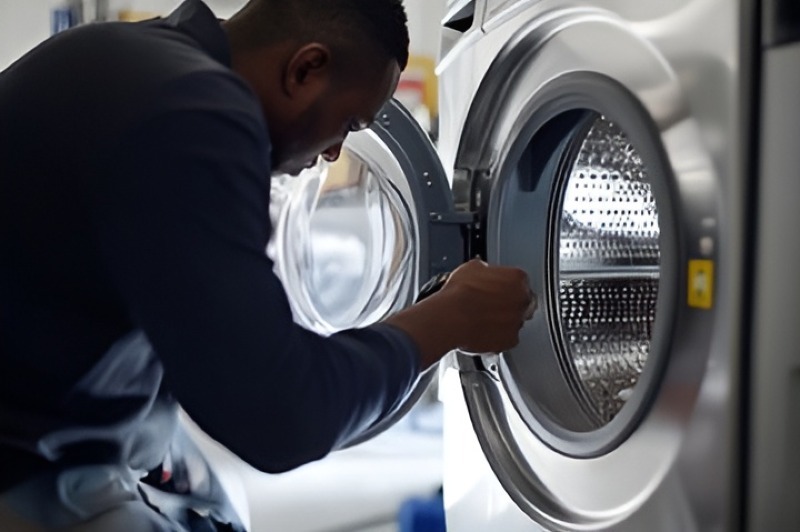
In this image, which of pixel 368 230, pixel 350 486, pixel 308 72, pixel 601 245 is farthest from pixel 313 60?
pixel 350 486

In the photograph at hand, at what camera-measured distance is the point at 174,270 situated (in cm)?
63

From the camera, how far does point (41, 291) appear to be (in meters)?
0.72

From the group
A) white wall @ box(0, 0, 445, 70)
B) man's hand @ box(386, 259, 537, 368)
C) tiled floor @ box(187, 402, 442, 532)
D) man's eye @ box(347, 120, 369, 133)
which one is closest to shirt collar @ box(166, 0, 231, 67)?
man's eye @ box(347, 120, 369, 133)

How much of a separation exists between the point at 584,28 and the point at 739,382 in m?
0.39

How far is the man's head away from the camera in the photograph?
31.4 inches

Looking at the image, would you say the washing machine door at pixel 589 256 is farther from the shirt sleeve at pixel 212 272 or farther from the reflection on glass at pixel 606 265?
the shirt sleeve at pixel 212 272

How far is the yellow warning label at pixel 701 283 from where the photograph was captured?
0.69 meters

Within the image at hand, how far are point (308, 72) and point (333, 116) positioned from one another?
47 millimetres

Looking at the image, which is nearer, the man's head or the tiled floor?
the man's head

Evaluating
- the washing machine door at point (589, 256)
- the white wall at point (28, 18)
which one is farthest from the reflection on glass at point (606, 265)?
the white wall at point (28, 18)

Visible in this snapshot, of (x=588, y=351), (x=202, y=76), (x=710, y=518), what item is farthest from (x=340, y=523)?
(x=202, y=76)

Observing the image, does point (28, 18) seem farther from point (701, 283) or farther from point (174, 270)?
point (701, 283)

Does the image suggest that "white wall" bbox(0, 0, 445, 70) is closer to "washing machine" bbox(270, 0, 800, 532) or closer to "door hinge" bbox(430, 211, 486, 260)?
"washing machine" bbox(270, 0, 800, 532)

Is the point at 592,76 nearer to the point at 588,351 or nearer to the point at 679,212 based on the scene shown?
the point at 679,212
